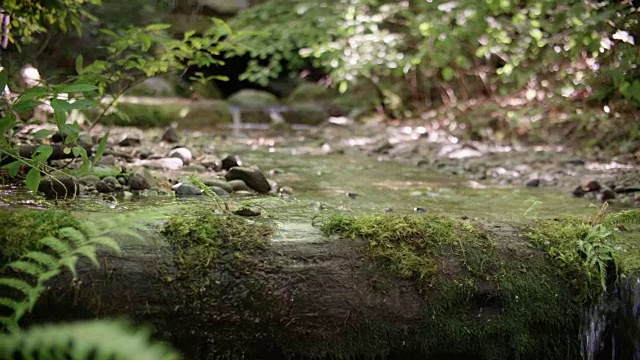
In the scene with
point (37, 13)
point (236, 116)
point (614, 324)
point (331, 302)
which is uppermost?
point (37, 13)

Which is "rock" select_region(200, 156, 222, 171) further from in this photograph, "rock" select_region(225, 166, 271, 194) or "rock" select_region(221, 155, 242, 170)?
"rock" select_region(225, 166, 271, 194)

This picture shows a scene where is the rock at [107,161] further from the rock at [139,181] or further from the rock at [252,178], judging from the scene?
the rock at [252,178]

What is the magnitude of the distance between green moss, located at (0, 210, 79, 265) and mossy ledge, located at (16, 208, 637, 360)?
19 cm

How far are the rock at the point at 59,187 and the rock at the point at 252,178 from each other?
1.11 m

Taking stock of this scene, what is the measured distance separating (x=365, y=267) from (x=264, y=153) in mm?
4154

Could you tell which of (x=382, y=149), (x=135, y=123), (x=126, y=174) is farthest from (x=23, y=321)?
(x=135, y=123)

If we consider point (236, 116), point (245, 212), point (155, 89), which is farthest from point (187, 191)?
point (155, 89)

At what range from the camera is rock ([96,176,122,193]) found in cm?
322

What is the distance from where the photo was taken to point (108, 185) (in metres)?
3.26

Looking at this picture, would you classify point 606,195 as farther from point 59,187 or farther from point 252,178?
point 59,187

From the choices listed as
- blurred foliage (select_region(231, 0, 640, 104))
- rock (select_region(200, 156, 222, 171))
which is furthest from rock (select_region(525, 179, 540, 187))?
rock (select_region(200, 156, 222, 171))

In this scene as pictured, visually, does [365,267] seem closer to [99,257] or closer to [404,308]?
[404,308]

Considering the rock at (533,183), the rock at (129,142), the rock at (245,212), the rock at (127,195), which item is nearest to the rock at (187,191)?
the rock at (127,195)

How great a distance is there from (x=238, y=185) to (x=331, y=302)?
161cm
